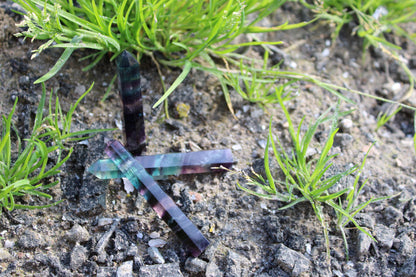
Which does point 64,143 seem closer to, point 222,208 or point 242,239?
point 222,208

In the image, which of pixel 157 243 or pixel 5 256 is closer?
pixel 5 256

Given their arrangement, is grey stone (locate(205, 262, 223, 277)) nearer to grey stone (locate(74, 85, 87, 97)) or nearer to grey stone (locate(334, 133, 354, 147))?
grey stone (locate(334, 133, 354, 147))

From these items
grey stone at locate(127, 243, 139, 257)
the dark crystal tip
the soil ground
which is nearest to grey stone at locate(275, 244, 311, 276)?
the soil ground

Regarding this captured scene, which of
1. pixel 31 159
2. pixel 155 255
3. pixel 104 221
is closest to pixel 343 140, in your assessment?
pixel 155 255

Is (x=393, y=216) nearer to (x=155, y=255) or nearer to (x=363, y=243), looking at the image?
(x=363, y=243)

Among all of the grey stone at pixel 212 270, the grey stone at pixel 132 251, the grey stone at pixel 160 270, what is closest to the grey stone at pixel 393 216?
the grey stone at pixel 212 270

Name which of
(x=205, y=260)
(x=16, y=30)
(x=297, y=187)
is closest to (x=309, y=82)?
(x=297, y=187)
